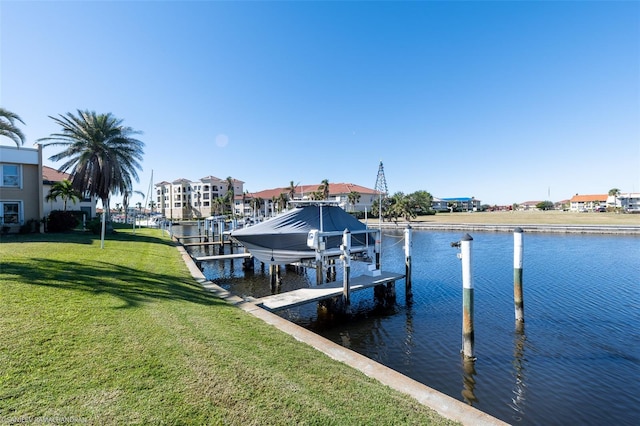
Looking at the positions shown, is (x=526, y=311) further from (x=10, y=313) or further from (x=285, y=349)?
(x=10, y=313)

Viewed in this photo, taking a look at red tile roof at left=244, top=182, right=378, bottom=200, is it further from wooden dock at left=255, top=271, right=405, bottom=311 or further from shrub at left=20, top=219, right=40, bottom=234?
wooden dock at left=255, top=271, right=405, bottom=311

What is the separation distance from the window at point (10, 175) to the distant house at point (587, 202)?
170461 millimetres

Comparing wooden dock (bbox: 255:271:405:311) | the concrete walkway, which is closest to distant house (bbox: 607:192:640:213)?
wooden dock (bbox: 255:271:405:311)

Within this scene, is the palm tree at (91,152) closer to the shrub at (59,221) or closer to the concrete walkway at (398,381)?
the shrub at (59,221)

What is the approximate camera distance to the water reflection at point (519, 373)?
24.0 ft

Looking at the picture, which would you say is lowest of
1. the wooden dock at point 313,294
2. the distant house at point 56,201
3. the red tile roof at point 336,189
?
the wooden dock at point 313,294

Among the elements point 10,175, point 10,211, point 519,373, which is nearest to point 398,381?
point 519,373

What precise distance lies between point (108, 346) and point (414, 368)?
780cm

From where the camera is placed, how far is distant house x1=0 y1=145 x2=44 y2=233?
22.4 meters

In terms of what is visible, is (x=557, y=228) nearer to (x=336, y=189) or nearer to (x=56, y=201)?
(x=336, y=189)

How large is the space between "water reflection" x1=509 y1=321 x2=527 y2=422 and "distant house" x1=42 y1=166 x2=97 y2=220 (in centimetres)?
3903

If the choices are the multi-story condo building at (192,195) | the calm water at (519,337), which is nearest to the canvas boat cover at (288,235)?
Result: the calm water at (519,337)

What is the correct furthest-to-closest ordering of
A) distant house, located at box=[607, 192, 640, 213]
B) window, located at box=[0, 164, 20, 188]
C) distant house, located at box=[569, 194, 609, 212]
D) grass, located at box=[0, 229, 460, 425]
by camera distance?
distant house, located at box=[569, 194, 609, 212] → distant house, located at box=[607, 192, 640, 213] → window, located at box=[0, 164, 20, 188] → grass, located at box=[0, 229, 460, 425]

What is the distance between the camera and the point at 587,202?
467ft
